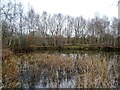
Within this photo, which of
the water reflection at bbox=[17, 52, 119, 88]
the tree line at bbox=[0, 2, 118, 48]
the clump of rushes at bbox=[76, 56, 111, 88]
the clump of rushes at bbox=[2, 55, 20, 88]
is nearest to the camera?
the clump of rushes at bbox=[2, 55, 20, 88]

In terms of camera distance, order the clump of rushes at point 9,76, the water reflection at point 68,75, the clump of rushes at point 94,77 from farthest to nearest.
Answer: the water reflection at point 68,75 < the clump of rushes at point 94,77 < the clump of rushes at point 9,76

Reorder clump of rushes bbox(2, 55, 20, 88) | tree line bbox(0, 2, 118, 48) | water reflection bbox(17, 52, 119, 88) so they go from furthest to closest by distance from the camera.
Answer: tree line bbox(0, 2, 118, 48), water reflection bbox(17, 52, 119, 88), clump of rushes bbox(2, 55, 20, 88)

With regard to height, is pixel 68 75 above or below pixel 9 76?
below

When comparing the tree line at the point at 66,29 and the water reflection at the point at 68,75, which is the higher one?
the tree line at the point at 66,29

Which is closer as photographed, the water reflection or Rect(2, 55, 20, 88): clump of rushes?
Rect(2, 55, 20, 88): clump of rushes

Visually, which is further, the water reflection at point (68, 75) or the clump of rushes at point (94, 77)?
the water reflection at point (68, 75)

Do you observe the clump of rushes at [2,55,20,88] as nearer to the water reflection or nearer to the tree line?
the water reflection

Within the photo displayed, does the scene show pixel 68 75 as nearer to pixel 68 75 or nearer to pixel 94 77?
pixel 68 75

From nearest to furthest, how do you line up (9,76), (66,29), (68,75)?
1. (9,76)
2. (68,75)
3. (66,29)

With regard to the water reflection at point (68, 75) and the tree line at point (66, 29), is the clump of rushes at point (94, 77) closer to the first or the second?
the water reflection at point (68, 75)

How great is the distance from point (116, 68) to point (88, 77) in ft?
6.00

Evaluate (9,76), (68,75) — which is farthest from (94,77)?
(9,76)

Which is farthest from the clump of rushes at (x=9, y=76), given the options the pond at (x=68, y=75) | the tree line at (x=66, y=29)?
the tree line at (x=66, y=29)

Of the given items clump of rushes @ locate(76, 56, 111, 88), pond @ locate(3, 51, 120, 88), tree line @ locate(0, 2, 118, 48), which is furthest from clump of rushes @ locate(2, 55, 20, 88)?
tree line @ locate(0, 2, 118, 48)
